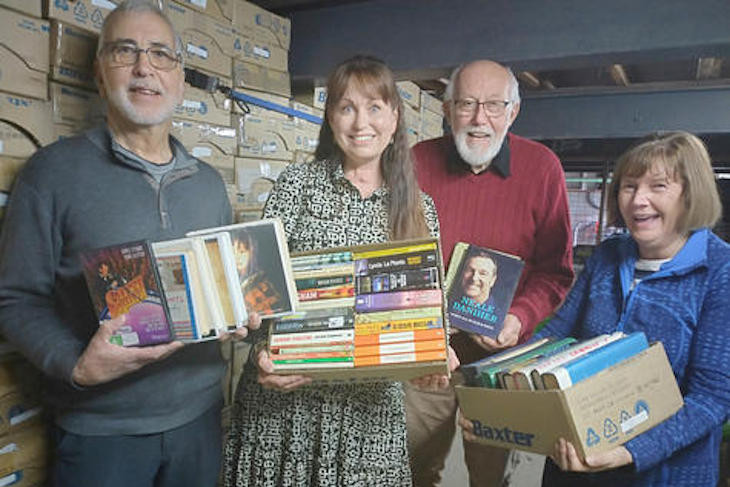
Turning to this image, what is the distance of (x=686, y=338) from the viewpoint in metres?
1.21

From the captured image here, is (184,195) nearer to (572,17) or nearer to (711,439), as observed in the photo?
(711,439)

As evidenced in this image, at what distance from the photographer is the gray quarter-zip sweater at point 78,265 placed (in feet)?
3.75

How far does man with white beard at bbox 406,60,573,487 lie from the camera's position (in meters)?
1.67

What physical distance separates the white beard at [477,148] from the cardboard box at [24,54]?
132cm

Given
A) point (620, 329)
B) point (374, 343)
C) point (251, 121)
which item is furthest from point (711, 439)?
point (251, 121)

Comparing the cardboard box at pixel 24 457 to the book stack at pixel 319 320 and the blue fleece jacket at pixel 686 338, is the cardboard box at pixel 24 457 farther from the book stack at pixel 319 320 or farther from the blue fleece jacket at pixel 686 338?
the blue fleece jacket at pixel 686 338

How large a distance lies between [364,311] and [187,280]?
40cm

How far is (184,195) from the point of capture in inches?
52.4

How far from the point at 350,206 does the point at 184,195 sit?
0.44 metres

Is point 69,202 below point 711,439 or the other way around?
the other way around

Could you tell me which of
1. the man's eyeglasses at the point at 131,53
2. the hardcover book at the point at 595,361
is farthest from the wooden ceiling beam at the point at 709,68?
the man's eyeglasses at the point at 131,53

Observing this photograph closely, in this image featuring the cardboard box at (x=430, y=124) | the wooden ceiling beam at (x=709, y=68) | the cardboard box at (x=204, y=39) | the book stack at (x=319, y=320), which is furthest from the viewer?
the cardboard box at (x=430, y=124)

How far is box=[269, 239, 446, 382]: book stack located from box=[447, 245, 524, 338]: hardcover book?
1.11 ft

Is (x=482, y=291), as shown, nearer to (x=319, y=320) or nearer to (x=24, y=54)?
(x=319, y=320)
